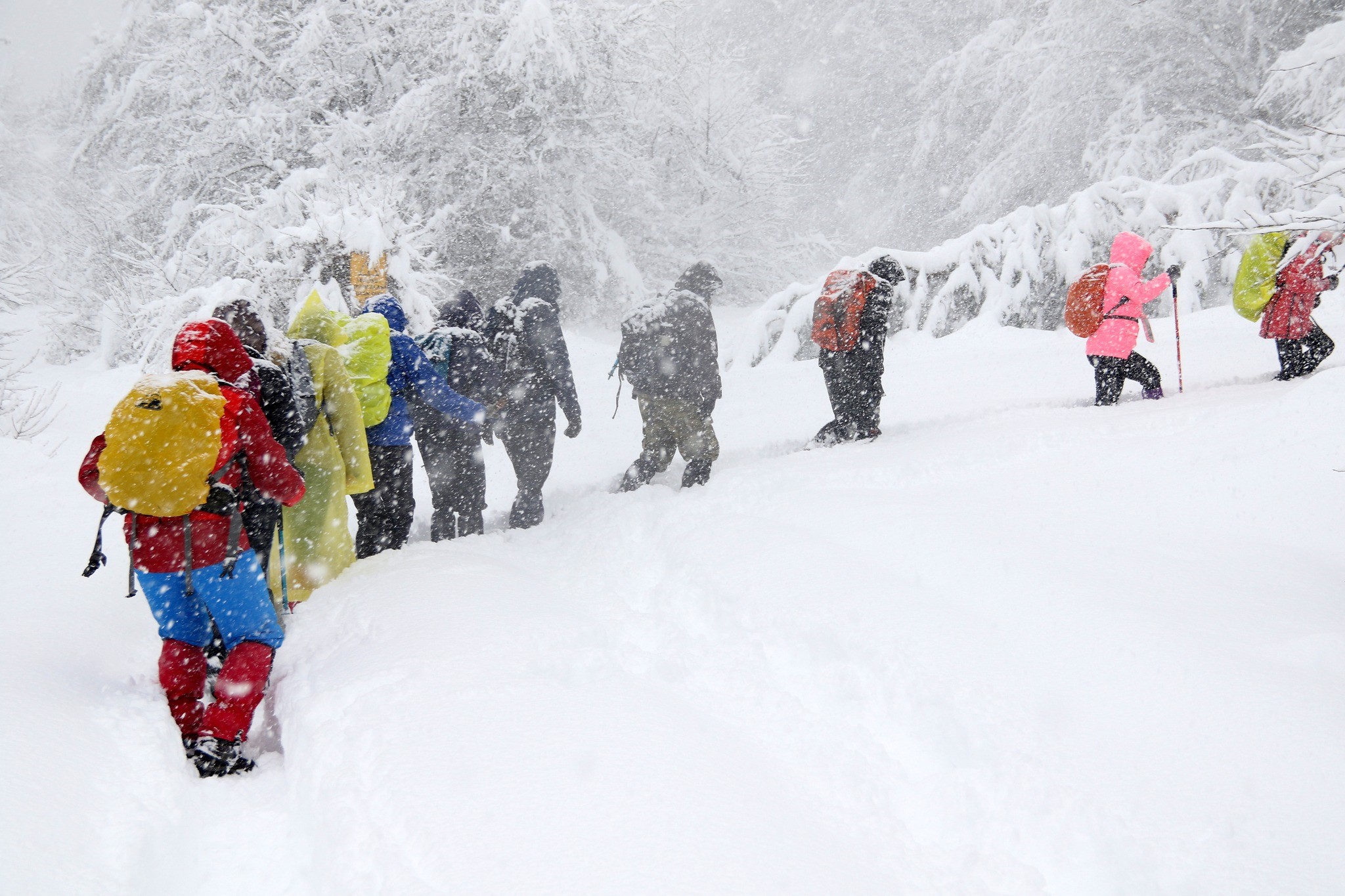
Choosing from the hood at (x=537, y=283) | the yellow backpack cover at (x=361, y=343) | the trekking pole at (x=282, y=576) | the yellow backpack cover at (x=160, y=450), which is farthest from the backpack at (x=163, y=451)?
the hood at (x=537, y=283)

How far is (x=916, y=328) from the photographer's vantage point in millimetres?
9742

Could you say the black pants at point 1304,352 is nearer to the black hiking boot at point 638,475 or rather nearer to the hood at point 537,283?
the black hiking boot at point 638,475

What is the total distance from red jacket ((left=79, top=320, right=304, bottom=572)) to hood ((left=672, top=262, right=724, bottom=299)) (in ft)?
11.2

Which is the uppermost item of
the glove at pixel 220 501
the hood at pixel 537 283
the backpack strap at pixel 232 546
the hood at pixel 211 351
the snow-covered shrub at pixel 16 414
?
the hood at pixel 537 283

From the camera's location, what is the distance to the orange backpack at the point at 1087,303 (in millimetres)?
5941

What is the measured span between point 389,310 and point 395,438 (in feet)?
2.63

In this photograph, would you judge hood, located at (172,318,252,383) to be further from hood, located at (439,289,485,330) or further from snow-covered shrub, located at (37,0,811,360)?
snow-covered shrub, located at (37,0,811,360)

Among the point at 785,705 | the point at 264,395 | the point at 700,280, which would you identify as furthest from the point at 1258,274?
the point at 264,395

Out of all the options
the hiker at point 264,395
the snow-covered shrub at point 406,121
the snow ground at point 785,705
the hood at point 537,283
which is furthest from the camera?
the snow-covered shrub at point 406,121

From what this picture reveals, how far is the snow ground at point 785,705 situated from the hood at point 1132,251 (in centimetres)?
173

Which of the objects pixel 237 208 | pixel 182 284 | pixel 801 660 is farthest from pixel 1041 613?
pixel 182 284

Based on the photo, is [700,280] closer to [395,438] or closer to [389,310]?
[389,310]

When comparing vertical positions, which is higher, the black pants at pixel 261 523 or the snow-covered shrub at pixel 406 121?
the snow-covered shrub at pixel 406 121

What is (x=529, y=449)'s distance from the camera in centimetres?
527
